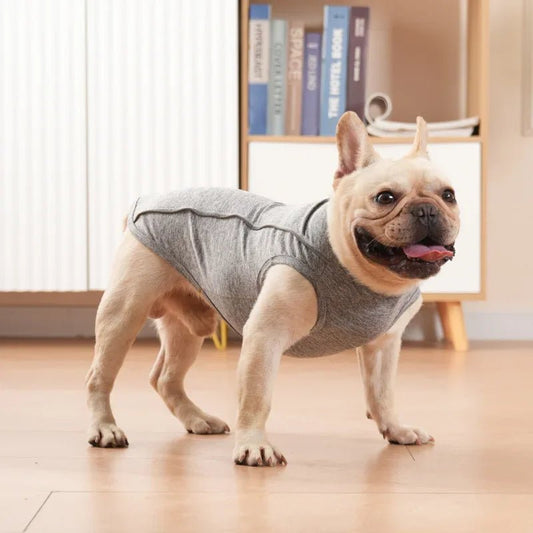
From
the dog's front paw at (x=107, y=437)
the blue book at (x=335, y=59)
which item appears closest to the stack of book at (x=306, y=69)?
the blue book at (x=335, y=59)

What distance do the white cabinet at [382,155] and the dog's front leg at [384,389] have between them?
147 cm

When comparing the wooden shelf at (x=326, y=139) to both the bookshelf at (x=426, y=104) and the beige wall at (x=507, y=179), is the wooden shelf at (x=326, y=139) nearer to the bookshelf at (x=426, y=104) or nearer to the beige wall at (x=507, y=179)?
the bookshelf at (x=426, y=104)

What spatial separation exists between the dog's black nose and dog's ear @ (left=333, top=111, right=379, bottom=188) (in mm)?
151

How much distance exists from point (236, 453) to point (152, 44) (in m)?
1.95

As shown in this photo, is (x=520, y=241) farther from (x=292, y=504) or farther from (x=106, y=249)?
(x=292, y=504)

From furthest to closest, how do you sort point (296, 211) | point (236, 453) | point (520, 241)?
point (520, 241), point (296, 211), point (236, 453)

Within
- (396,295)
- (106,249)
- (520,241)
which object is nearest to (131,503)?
(396,295)

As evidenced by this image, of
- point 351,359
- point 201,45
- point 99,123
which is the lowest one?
point 351,359

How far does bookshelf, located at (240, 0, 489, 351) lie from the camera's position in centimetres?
313

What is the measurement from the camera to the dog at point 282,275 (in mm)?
1460

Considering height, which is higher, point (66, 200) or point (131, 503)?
point (66, 200)

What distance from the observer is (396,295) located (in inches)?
60.3

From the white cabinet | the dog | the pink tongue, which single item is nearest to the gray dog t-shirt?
the dog

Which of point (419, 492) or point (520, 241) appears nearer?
point (419, 492)
